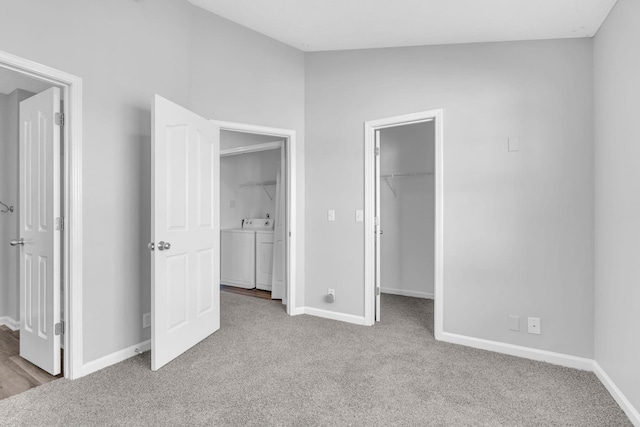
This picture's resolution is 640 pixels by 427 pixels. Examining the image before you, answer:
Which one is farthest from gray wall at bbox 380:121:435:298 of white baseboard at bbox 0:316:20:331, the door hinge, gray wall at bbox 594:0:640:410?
white baseboard at bbox 0:316:20:331

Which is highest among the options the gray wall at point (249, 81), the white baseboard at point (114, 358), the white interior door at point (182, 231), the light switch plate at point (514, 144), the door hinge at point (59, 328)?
the gray wall at point (249, 81)

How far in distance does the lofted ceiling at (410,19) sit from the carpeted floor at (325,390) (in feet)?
→ 7.70

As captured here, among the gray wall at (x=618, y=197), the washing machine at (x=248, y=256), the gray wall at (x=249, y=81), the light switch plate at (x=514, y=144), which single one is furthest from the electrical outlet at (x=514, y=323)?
the washing machine at (x=248, y=256)

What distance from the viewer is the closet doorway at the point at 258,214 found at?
3650mm

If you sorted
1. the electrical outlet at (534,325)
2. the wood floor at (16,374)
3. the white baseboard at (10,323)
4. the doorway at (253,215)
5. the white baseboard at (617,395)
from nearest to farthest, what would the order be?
the white baseboard at (617,395) → the wood floor at (16,374) → the electrical outlet at (534,325) → the white baseboard at (10,323) → the doorway at (253,215)

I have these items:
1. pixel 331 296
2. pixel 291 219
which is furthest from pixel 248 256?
pixel 331 296

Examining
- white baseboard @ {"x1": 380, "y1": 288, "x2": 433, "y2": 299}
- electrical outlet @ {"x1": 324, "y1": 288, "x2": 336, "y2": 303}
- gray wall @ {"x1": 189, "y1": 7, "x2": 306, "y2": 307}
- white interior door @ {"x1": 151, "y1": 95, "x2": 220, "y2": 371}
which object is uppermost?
gray wall @ {"x1": 189, "y1": 7, "x2": 306, "y2": 307}

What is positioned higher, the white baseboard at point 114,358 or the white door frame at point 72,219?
the white door frame at point 72,219

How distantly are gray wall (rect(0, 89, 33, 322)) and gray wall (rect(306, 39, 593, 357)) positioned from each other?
3.27 metres

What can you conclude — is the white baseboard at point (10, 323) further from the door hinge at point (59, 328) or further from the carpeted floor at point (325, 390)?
the carpeted floor at point (325, 390)

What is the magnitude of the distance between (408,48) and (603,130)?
1649 millimetres

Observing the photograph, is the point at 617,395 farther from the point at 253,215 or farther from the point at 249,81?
the point at 253,215

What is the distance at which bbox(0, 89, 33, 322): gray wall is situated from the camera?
331 centimetres

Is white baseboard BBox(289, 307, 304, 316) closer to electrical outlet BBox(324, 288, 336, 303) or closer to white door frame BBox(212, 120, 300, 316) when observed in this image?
white door frame BBox(212, 120, 300, 316)
